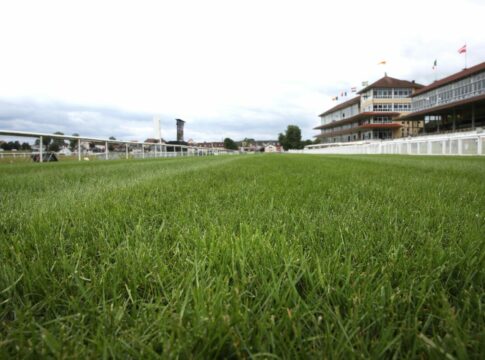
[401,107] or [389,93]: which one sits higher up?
[389,93]

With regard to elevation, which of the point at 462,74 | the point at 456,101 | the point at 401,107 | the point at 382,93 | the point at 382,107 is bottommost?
the point at 456,101

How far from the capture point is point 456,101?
142ft

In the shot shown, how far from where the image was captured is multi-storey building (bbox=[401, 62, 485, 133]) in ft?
134

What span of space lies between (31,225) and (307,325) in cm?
142

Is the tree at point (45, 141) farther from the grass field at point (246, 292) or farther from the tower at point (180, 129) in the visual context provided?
the tower at point (180, 129)

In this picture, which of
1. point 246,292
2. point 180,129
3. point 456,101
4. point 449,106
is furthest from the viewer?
point 180,129

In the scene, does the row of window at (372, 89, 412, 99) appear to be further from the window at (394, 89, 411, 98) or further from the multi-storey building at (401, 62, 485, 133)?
the multi-storey building at (401, 62, 485, 133)

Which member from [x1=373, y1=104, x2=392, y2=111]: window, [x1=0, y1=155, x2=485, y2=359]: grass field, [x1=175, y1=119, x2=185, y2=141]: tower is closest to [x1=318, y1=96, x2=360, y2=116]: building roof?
[x1=373, y1=104, x2=392, y2=111]: window

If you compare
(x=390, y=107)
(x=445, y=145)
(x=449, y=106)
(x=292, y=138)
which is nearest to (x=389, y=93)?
(x=390, y=107)

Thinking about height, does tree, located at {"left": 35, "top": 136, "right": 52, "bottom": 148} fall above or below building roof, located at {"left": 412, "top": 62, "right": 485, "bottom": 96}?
below

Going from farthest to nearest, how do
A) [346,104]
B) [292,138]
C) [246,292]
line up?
[292,138], [346,104], [246,292]

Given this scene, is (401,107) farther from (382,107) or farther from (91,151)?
(91,151)

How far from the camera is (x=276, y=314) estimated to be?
0.66m

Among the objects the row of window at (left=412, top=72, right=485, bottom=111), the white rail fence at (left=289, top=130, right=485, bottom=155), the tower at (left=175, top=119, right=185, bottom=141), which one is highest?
the row of window at (left=412, top=72, right=485, bottom=111)
